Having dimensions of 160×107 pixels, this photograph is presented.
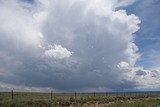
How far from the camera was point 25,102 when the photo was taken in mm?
49250

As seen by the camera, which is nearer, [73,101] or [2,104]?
[2,104]

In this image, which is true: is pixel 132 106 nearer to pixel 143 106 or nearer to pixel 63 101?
pixel 143 106

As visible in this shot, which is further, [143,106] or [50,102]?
[143,106]

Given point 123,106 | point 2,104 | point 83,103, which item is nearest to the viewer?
point 2,104

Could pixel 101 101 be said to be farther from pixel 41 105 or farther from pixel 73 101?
pixel 41 105

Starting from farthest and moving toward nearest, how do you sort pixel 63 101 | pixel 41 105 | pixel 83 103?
1. pixel 83 103
2. pixel 63 101
3. pixel 41 105

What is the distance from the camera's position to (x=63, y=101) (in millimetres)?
56781

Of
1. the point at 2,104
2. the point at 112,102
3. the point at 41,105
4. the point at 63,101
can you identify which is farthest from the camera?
the point at 112,102

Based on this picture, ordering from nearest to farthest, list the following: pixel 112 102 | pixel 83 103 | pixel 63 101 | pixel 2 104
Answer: pixel 2 104, pixel 63 101, pixel 83 103, pixel 112 102

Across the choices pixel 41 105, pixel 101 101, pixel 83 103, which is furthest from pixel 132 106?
pixel 41 105

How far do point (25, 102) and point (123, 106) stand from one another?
24.1 m

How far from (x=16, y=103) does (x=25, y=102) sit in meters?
1.84

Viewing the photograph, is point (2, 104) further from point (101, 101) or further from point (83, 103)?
point (101, 101)

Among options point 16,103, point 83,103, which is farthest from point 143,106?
point 16,103
